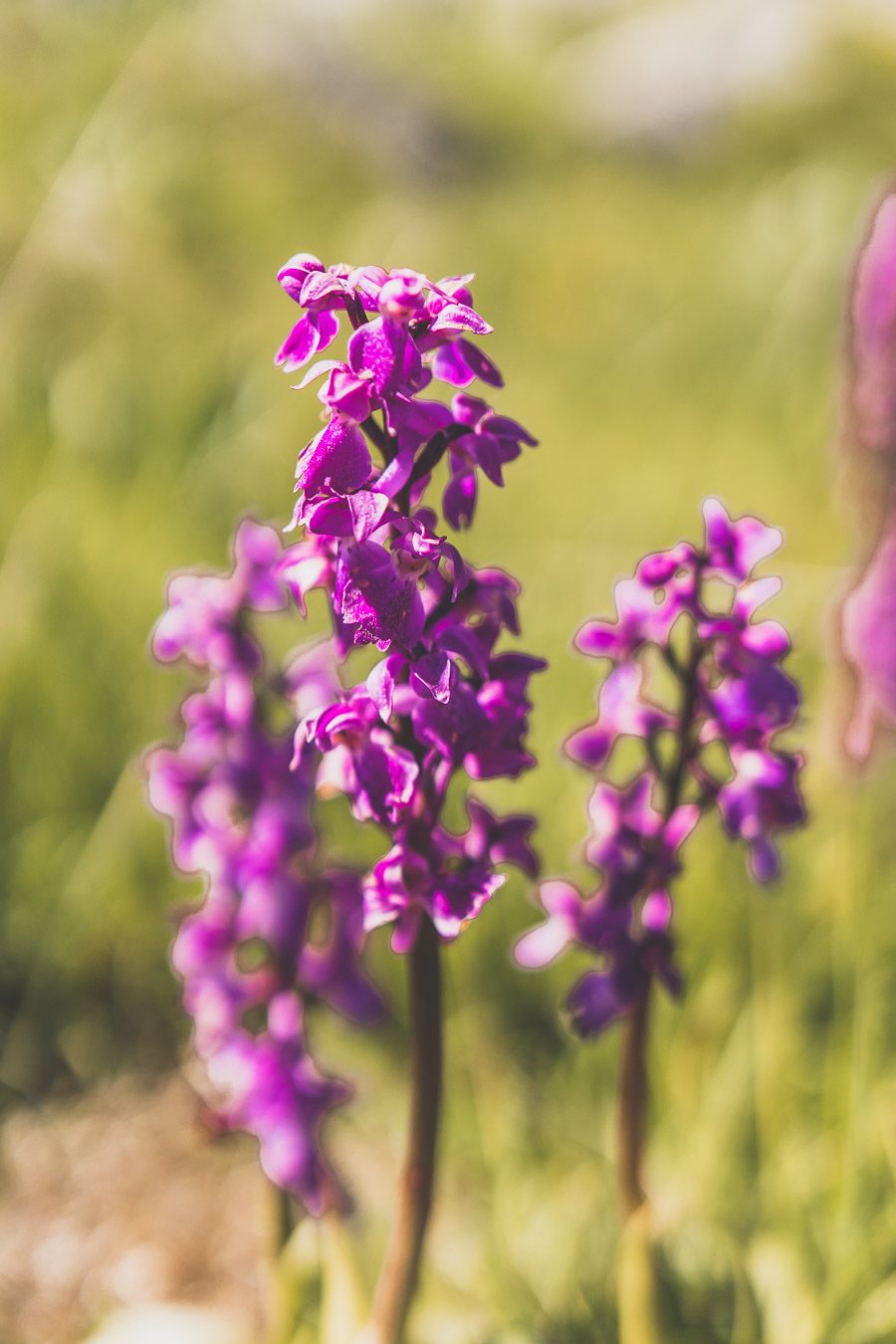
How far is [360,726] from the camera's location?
0.87m

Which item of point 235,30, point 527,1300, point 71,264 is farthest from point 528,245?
point 527,1300

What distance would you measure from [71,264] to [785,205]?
3660 millimetres

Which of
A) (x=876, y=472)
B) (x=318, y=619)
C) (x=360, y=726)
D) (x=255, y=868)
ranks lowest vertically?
(x=255, y=868)

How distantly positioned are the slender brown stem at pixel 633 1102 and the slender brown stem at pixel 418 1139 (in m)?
0.18

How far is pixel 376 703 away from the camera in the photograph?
808mm

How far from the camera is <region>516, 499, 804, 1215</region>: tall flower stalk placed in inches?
38.3

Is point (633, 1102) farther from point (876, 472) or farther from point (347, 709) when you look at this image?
point (876, 472)

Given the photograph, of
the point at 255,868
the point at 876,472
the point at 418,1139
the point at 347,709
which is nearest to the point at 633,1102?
the point at 418,1139

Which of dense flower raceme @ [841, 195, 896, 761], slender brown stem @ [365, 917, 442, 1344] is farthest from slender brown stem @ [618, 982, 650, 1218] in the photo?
dense flower raceme @ [841, 195, 896, 761]

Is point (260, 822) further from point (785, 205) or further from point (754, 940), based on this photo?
point (785, 205)

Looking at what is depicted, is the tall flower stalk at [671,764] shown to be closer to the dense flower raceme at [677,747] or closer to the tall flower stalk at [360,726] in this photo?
the dense flower raceme at [677,747]

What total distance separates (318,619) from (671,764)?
1.76 meters

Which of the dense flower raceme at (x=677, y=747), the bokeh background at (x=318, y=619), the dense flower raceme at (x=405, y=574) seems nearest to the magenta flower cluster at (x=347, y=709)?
the dense flower raceme at (x=405, y=574)

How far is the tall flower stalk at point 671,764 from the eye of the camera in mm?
973
